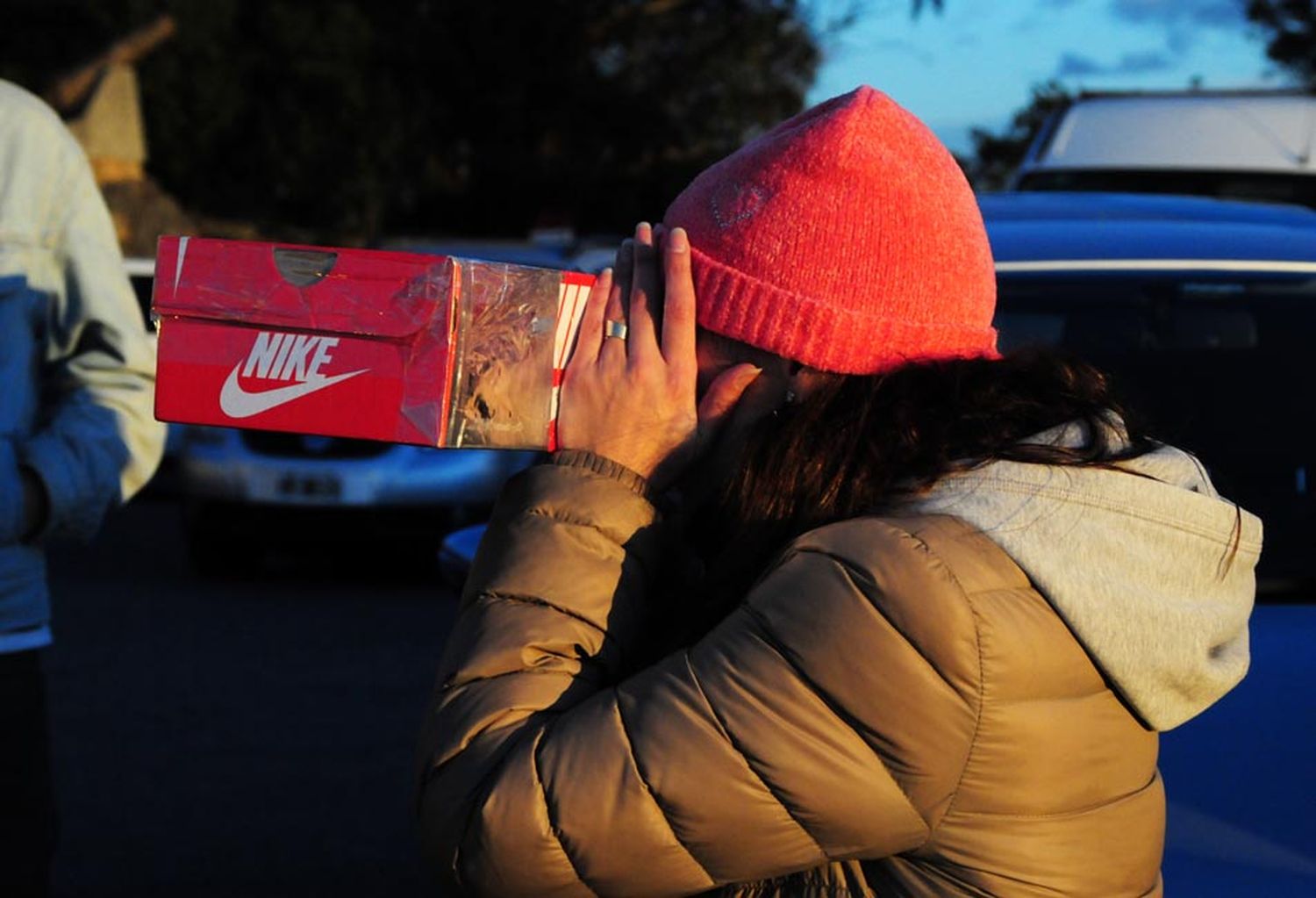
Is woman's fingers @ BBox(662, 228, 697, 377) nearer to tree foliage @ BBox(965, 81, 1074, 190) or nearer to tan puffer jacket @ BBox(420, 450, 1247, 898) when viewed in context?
tan puffer jacket @ BBox(420, 450, 1247, 898)

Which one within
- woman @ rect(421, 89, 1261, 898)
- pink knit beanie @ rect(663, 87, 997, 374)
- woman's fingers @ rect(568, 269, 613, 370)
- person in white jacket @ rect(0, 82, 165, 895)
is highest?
pink knit beanie @ rect(663, 87, 997, 374)

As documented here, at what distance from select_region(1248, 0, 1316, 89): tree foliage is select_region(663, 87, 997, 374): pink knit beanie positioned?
105ft

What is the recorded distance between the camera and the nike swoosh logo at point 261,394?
1781mm

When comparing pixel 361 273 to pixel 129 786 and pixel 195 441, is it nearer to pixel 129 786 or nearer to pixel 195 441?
pixel 129 786

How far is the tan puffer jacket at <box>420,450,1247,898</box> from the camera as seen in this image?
1.56m

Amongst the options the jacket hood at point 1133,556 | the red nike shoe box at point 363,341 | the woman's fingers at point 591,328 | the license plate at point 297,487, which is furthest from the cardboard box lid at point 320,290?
the license plate at point 297,487

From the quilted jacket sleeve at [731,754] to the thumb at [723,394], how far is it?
9.2 inches

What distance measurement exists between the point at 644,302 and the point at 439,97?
3053 centimetres

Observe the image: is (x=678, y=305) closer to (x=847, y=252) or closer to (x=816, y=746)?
(x=847, y=252)

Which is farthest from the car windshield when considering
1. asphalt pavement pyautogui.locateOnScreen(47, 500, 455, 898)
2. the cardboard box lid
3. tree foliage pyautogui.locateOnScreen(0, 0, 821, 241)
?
tree foliage pyautogui.locateOnScreen(0, 0, 821, 241)

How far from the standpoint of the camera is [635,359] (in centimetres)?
178

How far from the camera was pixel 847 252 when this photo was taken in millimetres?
1731

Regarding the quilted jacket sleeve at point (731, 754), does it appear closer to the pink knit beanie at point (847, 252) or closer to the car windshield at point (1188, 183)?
the pink knit beanie at point (847, 252)

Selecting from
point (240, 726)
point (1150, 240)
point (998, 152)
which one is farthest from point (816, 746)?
point (998, 152)
